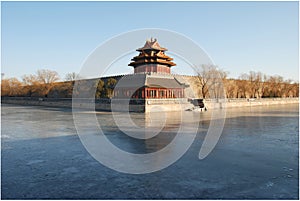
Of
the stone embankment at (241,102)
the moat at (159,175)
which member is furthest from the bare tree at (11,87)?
the moat at (159,175)

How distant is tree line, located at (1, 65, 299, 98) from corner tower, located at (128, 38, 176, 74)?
19.3ft

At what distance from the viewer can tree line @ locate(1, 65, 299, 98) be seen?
1492 inches

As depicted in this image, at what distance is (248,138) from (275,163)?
412cm

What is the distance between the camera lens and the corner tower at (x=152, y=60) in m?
37.9

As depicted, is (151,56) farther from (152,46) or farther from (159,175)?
(159,175)

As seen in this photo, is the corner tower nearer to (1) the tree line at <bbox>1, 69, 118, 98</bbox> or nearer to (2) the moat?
(1) the tree line at <bbox>1, 69, 118, 98</bbox>

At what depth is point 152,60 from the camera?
3794 cm

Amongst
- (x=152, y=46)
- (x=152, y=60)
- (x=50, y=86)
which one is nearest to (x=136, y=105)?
(x=152, y=60)

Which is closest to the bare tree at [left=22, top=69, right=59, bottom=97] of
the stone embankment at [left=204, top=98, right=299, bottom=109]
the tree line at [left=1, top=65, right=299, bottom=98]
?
the tree line at [left=1, top=65, right=299, bottom=98]

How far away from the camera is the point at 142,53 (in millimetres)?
39344

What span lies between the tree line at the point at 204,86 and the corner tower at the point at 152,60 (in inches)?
231

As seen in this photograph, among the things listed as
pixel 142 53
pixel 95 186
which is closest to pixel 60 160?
pixel 95 186

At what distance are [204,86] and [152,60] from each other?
10.1 m

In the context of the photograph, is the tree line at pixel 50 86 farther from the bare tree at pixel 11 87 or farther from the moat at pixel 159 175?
the moat at pixel 159 175
